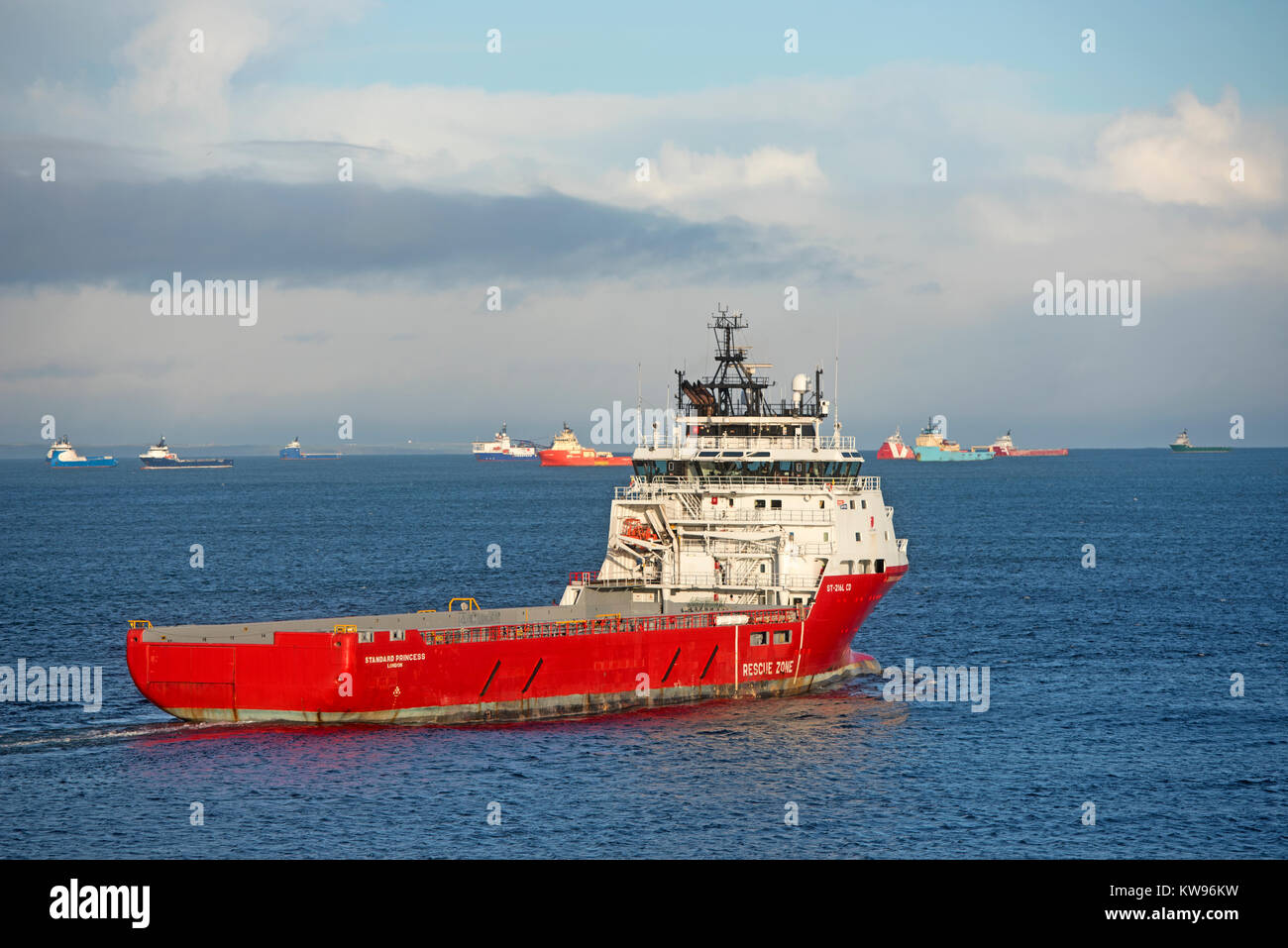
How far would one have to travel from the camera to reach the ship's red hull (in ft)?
119

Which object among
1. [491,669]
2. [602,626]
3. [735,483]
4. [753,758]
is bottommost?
[753,758]

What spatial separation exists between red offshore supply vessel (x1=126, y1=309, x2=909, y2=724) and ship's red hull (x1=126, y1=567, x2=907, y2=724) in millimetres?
49

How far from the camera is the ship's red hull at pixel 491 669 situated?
36250mm

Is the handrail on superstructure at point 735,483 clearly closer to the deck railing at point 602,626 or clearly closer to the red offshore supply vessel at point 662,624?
the red offshore supply vessel at point 662,624

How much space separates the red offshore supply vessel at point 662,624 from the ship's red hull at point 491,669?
1.9 inches

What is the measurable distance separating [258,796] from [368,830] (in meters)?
3.62

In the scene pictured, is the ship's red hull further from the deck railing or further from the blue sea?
the blue sea

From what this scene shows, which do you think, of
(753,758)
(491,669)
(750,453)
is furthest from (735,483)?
(753,758)

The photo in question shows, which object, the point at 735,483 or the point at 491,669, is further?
the point at 735,483

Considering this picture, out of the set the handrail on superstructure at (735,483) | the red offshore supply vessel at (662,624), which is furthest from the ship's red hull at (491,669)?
the handrail on superstructure at (735,483)

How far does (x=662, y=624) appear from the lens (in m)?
41.8

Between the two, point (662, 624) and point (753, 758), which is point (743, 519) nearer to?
point (662, 624)

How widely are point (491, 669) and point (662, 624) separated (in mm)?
6401

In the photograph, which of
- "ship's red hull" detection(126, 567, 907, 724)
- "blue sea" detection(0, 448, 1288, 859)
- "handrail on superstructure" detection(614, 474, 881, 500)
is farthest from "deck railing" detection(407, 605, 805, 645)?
"handrail on superstructure" detection(614, 474, 881, 500)
